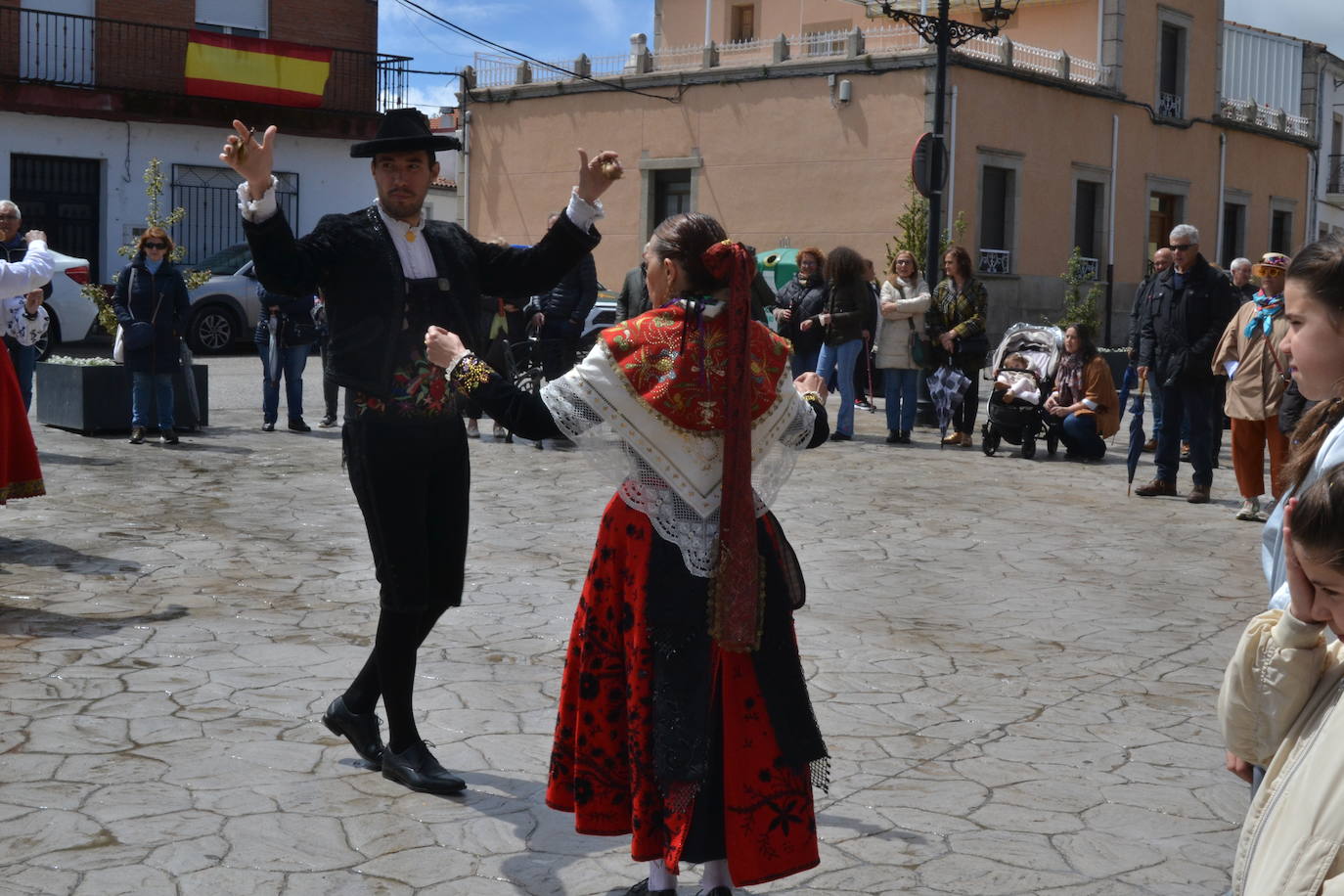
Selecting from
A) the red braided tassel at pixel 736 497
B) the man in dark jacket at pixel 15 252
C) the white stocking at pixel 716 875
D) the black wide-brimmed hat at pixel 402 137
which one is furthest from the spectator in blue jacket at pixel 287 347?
the white stocking at pixel 716 875

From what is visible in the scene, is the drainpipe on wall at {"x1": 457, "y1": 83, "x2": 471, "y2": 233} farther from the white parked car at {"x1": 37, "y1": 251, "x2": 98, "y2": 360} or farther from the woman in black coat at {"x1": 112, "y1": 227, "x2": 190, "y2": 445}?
the woman in black coat at {"x1": 112, "y1": 227, "x2": 190, "y2": 445}

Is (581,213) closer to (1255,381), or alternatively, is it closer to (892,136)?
(1255,381)

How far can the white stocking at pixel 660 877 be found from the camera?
3.73 metres

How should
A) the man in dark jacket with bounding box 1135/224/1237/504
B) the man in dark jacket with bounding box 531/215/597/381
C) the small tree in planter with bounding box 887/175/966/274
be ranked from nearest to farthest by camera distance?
the man in dark jacket with bounding box 1135/224/1237/504, the man in dark jacket with bounding box 531/215/597/381, the small tree in planter with bounding box 887/175/966/274

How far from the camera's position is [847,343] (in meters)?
13.8

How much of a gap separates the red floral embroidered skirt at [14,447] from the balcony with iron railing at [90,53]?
2144cm

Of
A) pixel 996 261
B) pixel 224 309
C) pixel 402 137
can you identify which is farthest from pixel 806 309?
pixel 996 261

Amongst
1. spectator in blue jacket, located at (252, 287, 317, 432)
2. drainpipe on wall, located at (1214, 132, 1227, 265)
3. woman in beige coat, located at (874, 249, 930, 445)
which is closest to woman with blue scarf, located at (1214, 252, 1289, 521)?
woman in beige coat, located at (874, 249, 930, 445)

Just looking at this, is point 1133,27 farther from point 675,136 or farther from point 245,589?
point 245,589

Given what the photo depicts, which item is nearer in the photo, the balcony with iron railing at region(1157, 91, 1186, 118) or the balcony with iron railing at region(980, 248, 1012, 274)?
the balcony with iron railing at region(980, 248, 1012, 274)

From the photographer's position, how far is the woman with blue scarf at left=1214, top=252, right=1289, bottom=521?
30.5 feet

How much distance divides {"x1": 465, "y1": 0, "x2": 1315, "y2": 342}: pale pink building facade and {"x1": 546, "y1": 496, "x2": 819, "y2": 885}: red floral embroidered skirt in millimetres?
24169

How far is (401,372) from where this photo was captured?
4469 mm

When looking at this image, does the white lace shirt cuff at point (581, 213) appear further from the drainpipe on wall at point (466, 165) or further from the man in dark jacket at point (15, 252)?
the drainpipe on wall at point (466, 165)
